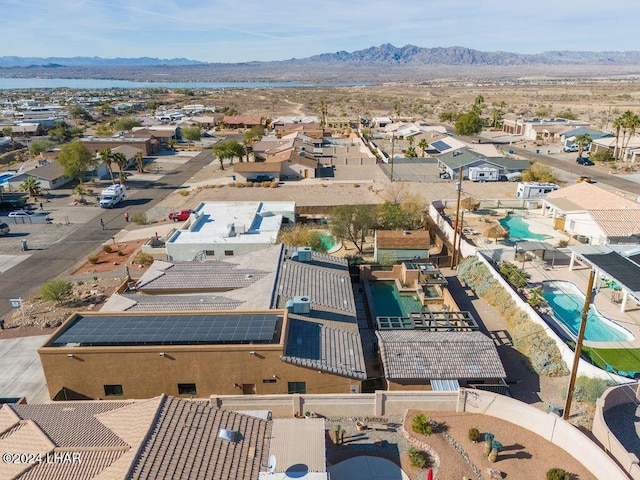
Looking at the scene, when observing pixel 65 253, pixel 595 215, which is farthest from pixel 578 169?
pixel 65 253

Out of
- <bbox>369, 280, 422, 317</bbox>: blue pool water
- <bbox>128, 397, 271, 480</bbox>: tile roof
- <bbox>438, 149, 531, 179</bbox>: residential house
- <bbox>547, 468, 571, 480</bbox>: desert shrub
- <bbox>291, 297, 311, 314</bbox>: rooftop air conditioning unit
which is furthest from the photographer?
<bbox>438, 149, 531, 179</bbox>: residential house

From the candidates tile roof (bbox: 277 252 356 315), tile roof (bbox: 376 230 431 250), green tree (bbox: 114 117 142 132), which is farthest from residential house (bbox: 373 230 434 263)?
green tree (bbox: 114 117 142 132)

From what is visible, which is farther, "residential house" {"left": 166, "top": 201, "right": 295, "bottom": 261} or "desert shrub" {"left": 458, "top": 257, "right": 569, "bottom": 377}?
"residential house" {"left": 166, "top": 201, "right": 295, "bottom": 261}

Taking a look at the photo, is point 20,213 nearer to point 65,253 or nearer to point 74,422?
point 65,253

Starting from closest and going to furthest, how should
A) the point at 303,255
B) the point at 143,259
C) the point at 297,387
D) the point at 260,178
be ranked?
the point at 297,387 → the point at 303,255 → the point at 143,259 → the point at 260,178

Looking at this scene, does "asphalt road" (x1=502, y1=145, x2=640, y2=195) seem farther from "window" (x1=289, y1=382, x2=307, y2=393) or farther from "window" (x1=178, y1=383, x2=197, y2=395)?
"window" (x1=178, y1=383, x2=197, y2=395)

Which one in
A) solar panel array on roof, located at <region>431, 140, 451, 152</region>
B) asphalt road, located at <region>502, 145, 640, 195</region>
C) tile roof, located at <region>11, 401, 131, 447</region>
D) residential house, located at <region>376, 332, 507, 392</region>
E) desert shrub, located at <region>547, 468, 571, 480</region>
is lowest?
desert shrub, located at <region>547, 468, 571, 480</region>

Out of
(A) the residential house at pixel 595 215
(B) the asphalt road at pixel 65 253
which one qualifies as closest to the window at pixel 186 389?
(B) the asphalt road at pixel 65 253
